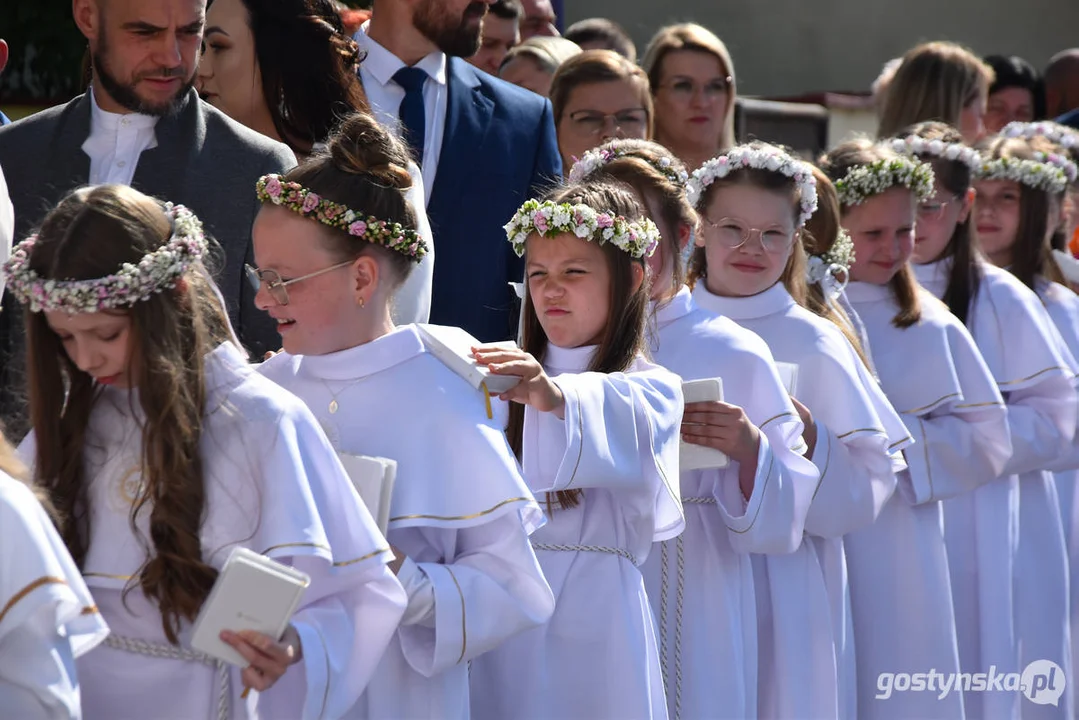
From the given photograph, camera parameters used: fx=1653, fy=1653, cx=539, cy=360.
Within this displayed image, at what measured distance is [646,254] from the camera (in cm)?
425

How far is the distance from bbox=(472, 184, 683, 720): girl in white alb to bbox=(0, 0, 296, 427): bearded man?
2.46ft

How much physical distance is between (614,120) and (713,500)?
6.57ft

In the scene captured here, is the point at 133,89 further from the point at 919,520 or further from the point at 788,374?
the point at 919,520

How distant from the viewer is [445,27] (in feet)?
17.2

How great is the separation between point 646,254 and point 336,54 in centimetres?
127

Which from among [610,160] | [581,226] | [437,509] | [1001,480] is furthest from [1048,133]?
[437,509]

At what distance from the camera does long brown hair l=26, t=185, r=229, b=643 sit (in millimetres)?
3070

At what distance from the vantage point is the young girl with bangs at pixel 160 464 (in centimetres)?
307

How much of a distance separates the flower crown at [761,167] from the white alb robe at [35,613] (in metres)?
2.75

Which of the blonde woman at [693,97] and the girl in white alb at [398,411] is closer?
the girl in white alb at [398,411]

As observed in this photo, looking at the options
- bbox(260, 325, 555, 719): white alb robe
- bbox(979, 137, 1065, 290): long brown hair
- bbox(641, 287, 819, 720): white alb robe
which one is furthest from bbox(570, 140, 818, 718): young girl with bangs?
bbox(979, 137, 1065, 290): long brown hair

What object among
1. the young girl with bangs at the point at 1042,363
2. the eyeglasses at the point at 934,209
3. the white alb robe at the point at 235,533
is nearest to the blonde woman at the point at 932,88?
the young girl with bangs at the point at 1042,363

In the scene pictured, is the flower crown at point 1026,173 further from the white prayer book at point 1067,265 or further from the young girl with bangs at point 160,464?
the young girl with bangs at point 160,464

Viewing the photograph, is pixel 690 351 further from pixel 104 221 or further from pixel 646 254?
pixel 104 221
